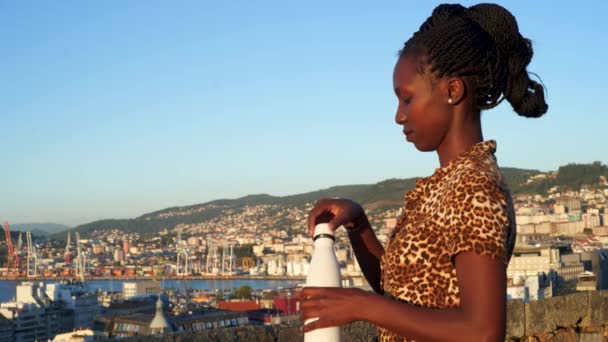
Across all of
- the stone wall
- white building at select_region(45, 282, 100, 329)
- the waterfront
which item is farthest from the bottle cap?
the waterfront

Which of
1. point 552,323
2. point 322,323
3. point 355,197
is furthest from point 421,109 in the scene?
point 355,197

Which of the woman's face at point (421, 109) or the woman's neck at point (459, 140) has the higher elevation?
the woman's face at point (421, 109)

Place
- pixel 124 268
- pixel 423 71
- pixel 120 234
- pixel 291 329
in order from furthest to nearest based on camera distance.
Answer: pixel 120 234, pixel 124 268, pixel 291 329, pixel 423 71

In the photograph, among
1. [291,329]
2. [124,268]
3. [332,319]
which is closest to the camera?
[332,319]

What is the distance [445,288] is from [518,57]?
282 mm

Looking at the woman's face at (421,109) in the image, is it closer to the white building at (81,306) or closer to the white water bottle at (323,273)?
the white water bottle at (323,273)

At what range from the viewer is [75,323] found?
141ft

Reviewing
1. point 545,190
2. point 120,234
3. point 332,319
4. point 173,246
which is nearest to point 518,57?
point 332,319

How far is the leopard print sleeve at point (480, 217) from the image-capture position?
0.89 meters

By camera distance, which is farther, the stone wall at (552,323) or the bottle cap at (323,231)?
the stone wall at (552,323)

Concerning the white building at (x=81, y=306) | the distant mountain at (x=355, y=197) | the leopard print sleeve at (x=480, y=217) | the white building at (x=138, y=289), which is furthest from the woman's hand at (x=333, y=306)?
the white building at (x=138, y=289)

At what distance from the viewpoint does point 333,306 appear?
0.88 metres

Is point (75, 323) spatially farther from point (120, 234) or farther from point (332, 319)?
point (120, 234)

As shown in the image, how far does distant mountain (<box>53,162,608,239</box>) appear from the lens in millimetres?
83688
